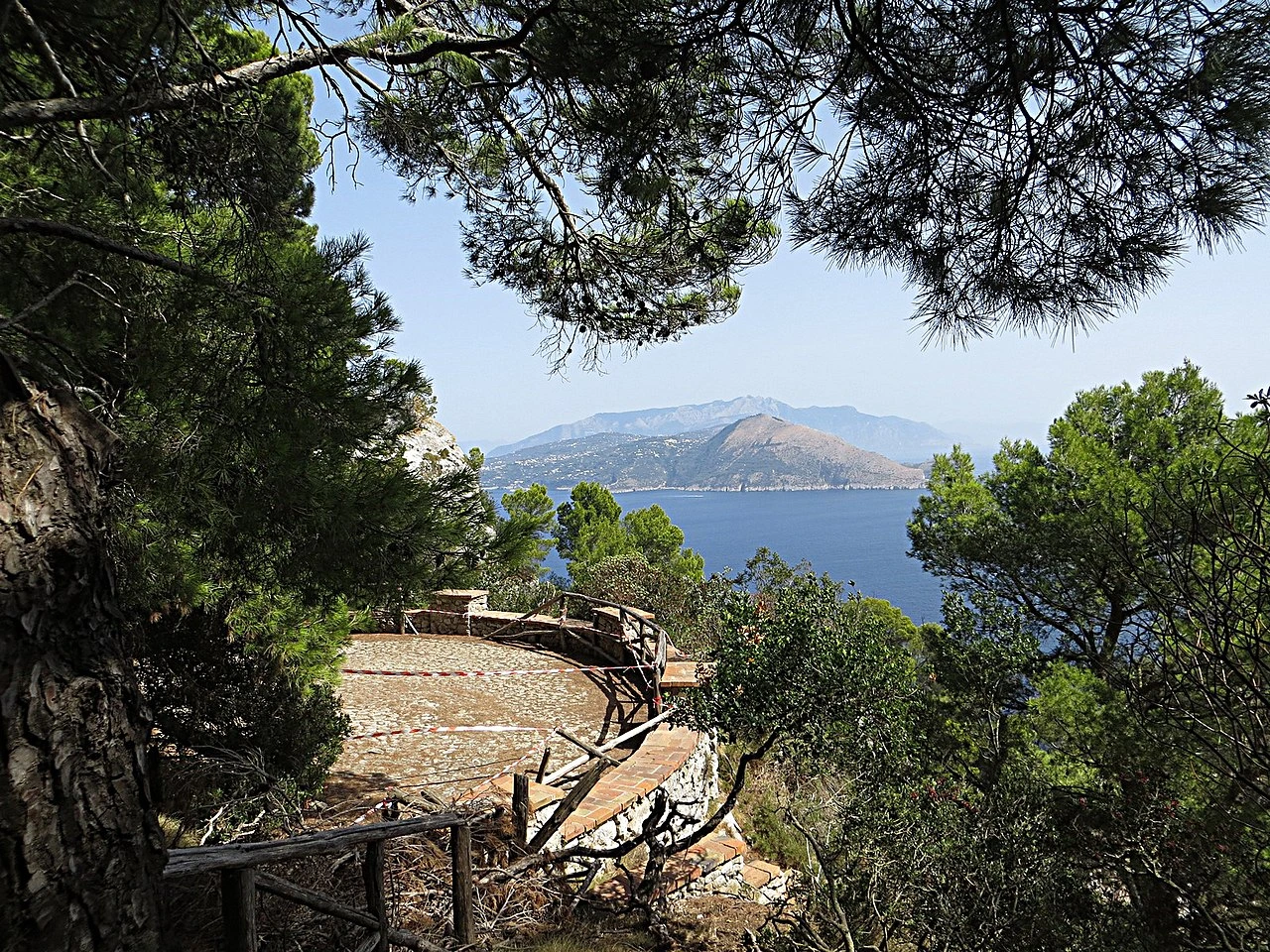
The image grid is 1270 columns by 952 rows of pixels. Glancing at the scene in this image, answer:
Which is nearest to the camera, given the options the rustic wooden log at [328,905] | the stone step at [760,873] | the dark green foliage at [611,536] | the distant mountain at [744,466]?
the rustic wooden log at [328,905]

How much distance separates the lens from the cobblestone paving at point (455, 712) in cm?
612

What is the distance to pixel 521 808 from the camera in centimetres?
452

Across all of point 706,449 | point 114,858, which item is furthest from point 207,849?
point 706,449

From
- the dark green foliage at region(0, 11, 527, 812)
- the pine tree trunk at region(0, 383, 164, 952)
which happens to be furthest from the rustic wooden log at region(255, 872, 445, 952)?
the dark green foliage at region(0, 11, 527, 812)

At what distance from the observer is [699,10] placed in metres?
2.68

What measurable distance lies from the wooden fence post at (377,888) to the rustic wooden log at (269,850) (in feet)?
0.44

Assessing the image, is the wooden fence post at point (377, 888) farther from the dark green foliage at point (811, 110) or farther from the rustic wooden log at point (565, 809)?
the dark green foliage at point (811, 110)

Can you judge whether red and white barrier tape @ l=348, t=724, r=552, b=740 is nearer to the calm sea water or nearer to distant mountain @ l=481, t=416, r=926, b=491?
the calm sea water

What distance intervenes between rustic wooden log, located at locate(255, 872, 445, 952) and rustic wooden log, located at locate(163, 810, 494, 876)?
9 cm

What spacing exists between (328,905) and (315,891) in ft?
0.57

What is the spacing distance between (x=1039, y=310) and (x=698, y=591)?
364 inches

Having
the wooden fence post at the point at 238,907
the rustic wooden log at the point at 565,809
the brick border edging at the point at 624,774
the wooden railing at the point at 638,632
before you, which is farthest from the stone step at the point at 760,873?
the wooden fence post at the point at 238,907

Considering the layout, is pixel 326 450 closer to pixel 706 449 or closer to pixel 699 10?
pixel 699 10

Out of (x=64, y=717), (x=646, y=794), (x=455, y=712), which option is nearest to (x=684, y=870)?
(x=646, y=794)
